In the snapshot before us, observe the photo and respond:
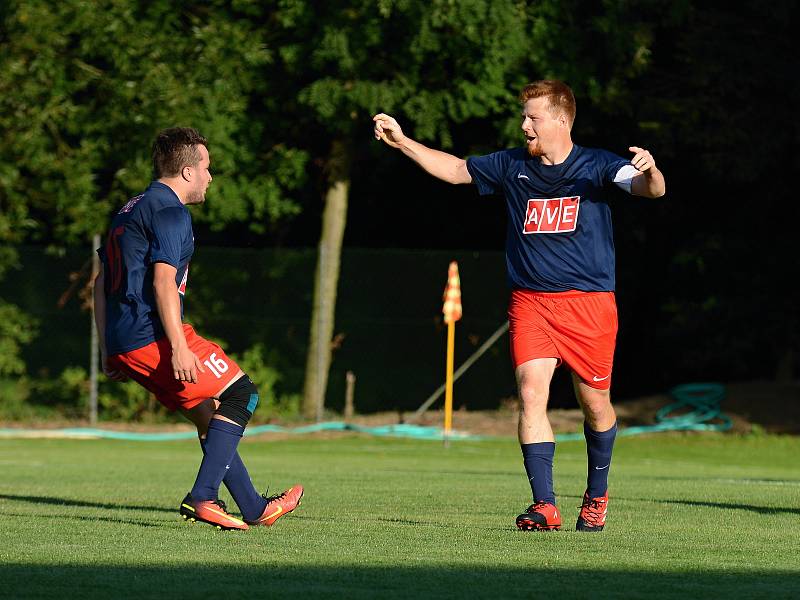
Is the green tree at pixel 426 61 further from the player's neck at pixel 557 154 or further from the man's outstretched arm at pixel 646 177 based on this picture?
the man's outstretched arm at pixel 646 177

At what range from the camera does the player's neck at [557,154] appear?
26.2 ft

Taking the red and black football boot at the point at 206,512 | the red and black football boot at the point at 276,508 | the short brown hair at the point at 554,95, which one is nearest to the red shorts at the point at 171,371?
the red and black football boot at the point at 206,512

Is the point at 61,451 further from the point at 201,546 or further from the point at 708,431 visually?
the point at 201,546

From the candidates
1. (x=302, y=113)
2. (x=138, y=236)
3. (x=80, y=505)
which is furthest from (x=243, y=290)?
(x=138, y=236)

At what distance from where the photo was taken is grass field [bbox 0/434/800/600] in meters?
5.64

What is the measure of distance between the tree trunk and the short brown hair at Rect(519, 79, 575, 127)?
14533mm

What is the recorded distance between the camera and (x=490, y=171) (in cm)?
812

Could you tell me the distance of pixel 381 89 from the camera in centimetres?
2169

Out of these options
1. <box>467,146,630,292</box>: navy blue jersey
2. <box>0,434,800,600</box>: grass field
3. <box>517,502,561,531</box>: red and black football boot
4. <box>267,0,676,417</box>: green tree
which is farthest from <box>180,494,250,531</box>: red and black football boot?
<box>267,0,676,417</box>: green tree

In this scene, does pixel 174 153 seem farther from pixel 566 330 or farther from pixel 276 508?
pixel 566 330

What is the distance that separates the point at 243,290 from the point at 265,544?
16.9 m

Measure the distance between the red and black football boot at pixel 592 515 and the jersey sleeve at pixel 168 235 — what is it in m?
2.21

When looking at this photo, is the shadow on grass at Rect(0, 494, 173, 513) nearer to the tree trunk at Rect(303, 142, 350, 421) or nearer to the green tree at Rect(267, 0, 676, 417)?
the green tree at Rect(267, 0, 676, 417)

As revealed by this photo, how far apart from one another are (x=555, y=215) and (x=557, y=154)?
0.30 meters
